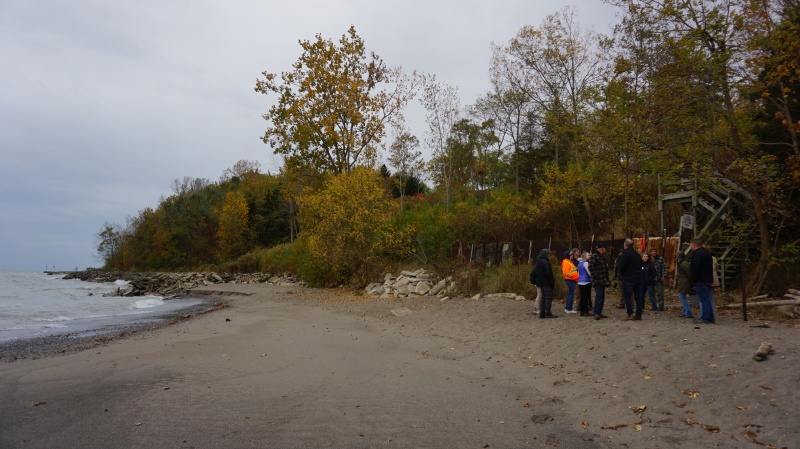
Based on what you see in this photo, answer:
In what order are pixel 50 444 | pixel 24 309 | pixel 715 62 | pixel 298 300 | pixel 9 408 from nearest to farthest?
pixel 50 444
pixel 9 408
pixel 715 62
pixel 24 309
pixel 298 300

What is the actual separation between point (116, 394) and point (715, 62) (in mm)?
15179

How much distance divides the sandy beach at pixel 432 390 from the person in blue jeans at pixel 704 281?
19.3 inches

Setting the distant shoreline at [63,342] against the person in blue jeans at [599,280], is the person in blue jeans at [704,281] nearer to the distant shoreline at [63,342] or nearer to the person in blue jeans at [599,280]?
the person in blue jeans at [599,280]

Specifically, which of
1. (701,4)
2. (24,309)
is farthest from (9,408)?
(24,309)

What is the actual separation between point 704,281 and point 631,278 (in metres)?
1.45

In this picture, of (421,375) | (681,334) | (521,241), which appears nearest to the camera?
(421,375)

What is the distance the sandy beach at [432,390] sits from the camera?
523 centimetres

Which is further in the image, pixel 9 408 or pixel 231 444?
pixel 9 408

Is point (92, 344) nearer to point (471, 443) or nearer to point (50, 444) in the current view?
point (50, 444)

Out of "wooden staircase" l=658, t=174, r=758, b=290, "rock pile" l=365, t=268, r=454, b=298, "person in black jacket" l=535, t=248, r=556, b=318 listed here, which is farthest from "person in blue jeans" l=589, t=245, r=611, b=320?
"rock pile" l=365, t=268, r=454, b=298

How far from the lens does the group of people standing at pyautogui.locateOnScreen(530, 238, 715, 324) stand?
10.7m

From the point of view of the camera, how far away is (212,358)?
30.9ft

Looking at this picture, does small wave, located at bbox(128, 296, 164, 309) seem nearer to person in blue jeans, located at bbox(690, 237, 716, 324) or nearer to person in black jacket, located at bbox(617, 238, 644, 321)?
person in black jacket, located at bbox(617, 238, 644, 321)

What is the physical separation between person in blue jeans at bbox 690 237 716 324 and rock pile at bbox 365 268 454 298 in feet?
31.4
